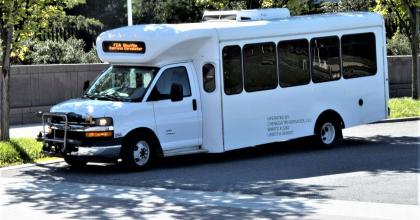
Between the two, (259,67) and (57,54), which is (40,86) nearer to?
(57,54)

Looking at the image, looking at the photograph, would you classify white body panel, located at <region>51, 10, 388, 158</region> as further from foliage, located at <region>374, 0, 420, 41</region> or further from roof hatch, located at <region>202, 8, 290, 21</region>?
foliage, located at <region>374, 0, 420, 41</region>

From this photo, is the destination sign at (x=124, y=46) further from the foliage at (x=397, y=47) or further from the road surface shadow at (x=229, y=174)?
the foliage at (x=397, y=47)

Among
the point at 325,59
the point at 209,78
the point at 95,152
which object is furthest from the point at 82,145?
the point at 325,59

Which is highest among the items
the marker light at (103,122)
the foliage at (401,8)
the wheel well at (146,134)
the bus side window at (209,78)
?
the foliage at (401,8)

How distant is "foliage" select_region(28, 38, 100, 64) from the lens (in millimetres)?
24750

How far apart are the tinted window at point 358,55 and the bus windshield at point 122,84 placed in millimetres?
4788

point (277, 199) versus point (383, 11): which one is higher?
point (383, 11)

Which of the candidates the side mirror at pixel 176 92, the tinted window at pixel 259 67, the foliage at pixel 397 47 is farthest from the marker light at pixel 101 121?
the foliage at pixel 397 47

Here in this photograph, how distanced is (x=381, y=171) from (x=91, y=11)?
20672 mm

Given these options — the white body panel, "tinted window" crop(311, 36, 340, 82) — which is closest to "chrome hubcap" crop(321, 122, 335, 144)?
the white body panel

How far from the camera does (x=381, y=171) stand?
47.2 ft

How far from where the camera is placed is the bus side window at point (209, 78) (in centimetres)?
1593

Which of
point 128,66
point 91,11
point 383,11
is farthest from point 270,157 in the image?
point 91,11

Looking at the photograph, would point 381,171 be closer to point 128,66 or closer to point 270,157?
point 270,157
